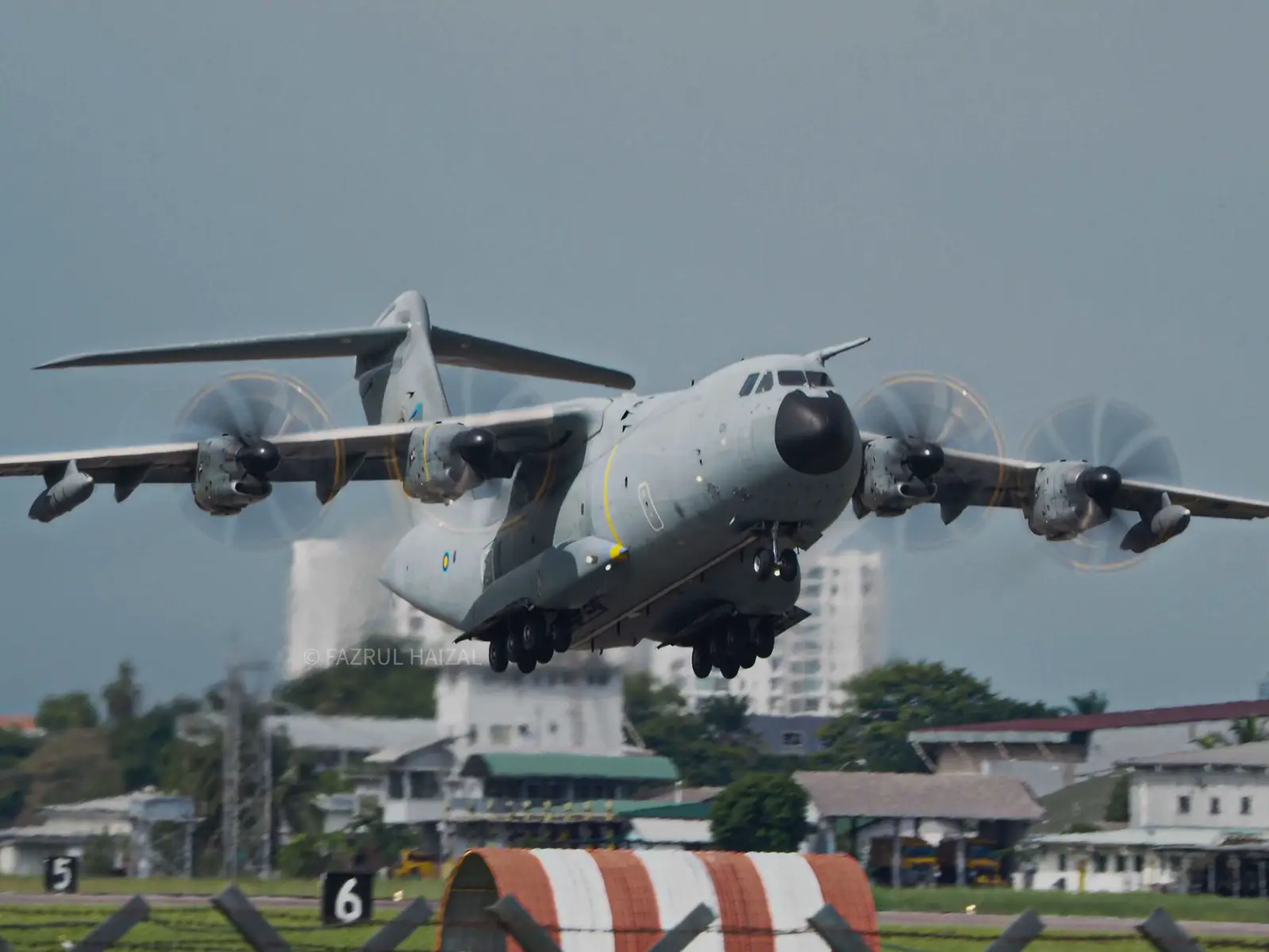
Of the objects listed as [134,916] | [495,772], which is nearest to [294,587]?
[495,772]

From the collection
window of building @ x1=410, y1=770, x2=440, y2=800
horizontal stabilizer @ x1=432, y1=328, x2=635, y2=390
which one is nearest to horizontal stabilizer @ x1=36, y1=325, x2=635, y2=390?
horizontal stabilizer @ x1=432, y1=328, x2=635, y2=390

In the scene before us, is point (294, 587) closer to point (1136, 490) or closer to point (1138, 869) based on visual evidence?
point (1136, 490)

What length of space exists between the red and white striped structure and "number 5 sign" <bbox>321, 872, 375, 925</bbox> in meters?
3.27

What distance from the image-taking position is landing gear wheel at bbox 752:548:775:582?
21984mm

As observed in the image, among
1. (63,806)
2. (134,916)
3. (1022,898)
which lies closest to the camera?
(134,916)

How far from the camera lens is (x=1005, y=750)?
4312 centimetres

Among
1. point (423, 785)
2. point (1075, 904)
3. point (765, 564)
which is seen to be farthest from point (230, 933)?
point (1075, 904)

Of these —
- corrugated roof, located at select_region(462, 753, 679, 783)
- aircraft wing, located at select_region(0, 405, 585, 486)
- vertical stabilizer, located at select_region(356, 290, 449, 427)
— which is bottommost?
corrugated roof, located at select_region(462, 753, 679, 783)

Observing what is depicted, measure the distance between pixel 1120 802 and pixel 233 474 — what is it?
2207cm

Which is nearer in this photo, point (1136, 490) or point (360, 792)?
point (1136, 490)

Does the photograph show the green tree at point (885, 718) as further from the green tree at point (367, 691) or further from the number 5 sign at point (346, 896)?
the number 5 sign at point (346, 896)

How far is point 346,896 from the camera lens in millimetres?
22453

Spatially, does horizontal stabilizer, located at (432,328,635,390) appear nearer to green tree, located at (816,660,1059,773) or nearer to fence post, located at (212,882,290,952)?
green tree, located at (816,660,1059,773)

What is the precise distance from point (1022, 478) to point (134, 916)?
2010 centimetres
